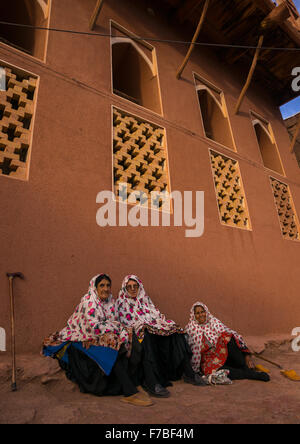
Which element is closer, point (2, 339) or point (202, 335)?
point (2, 339)

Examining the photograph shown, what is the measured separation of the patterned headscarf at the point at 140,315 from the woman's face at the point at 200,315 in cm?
37

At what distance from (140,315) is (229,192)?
266 centimetres

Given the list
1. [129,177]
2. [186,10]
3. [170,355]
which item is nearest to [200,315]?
[170,355]

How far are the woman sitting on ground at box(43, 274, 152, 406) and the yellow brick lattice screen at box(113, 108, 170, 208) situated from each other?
1384mm

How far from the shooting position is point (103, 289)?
207cm

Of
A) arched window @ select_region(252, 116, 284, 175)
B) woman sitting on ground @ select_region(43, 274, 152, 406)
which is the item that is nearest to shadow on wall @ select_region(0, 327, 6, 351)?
woman sitting on ground @ select_region(43, 274, 152, 406)

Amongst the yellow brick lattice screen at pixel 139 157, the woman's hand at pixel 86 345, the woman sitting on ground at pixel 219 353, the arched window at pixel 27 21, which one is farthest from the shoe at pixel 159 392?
the arched window at pixel 27 21

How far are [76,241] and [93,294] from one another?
552 millimetres

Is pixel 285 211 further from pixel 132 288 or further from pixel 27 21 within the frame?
pixel 27 21

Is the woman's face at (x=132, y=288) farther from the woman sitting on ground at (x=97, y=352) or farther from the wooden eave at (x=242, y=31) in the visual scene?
the wooden eave at (x=242, y=31)

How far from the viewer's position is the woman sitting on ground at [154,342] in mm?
1834

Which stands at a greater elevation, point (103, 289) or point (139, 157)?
point (139, 157)

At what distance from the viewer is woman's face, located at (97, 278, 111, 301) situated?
2.07 meters
